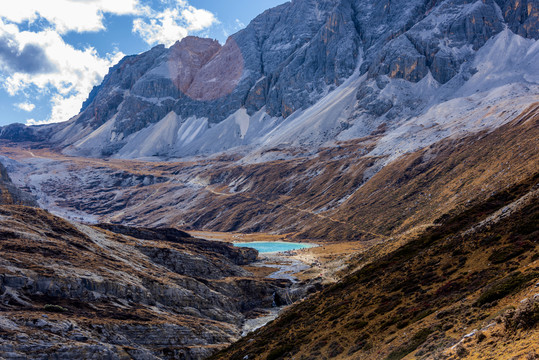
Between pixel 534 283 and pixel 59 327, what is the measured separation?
39.4m

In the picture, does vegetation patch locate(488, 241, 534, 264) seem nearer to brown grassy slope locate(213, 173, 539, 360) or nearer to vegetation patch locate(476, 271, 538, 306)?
brown grassy slope locate(213, 173, 539, 360)

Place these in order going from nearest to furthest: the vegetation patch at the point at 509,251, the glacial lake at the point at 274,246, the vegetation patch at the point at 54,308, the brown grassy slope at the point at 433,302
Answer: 1. the brown grassy slope at the point at 433,302
2. the vegetation patch at the point at 509,251
3. the vegetation patch at the point at 54,308
4. the glacial lake at the point at 274,246

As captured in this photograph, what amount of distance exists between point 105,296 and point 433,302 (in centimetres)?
3852

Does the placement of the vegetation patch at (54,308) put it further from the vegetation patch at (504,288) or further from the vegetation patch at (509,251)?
the vegetation patch at (509,251)

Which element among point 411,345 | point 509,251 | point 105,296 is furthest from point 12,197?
point 509,251

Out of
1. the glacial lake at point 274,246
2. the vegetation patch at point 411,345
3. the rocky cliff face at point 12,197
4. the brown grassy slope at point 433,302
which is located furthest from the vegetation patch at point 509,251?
the glacial lake at point 274,246

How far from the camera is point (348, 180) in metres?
189

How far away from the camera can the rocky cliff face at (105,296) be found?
1601 inches

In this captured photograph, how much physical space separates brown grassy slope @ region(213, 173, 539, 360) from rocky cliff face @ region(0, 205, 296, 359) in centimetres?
973

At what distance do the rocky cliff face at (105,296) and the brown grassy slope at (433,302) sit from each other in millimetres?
9733

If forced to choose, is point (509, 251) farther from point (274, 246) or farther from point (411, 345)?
point (274, 246)

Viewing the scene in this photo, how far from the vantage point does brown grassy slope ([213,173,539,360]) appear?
78.3ft

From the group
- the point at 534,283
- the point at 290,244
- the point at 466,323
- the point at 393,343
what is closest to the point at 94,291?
the point at 393,343

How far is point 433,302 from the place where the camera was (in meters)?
30.9
